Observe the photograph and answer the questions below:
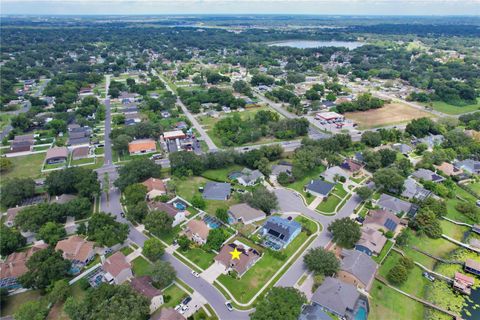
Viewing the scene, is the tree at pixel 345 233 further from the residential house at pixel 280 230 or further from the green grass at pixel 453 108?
the green grass at pixel 453 108

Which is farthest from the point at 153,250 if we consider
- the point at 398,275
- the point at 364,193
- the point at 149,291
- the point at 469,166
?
the point at 469,166

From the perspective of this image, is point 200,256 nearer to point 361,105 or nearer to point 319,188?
point 319,188

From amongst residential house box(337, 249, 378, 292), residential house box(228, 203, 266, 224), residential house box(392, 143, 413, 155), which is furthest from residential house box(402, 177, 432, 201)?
residential house box(228, 203, 266, 224)

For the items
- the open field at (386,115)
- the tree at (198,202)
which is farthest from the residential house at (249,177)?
the open field at (386,115)

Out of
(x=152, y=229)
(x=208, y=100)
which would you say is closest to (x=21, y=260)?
(x=152, y=229)

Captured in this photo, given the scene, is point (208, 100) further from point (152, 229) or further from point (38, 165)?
point (152, 229)

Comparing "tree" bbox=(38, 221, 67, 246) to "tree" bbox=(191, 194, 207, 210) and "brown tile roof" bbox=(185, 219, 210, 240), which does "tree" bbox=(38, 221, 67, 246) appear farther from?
"tree" bbox=(191, 194, 207, 210)
